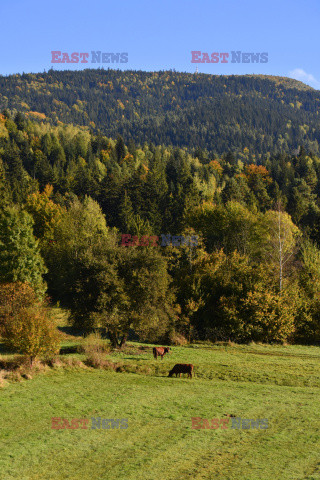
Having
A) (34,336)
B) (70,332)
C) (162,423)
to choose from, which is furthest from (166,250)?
(162,423)

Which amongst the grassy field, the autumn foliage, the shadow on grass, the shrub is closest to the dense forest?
the shadow on grass

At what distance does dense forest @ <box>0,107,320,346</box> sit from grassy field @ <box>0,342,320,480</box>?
857cm

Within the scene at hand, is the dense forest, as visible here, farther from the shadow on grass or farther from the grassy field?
the grassy field

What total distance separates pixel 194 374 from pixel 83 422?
14.2 metres

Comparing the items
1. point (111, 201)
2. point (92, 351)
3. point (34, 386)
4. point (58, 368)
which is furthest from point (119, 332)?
point (111, 201)

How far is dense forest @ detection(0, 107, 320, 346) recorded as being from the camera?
44188 millimetres

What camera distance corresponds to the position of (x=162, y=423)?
23906mm

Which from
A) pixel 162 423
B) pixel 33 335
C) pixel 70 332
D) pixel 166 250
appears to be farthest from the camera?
pixel 166 250

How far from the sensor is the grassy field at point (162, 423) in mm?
18469

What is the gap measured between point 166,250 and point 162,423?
1902 inches

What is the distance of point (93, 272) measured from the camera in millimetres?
43188

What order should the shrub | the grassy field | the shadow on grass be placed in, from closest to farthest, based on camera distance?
the grassy field, the shrub, the shadow on grass

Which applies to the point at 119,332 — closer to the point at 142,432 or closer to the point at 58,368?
the point at 58,368

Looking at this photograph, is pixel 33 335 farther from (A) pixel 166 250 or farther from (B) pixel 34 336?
(A) pixel 166 250
